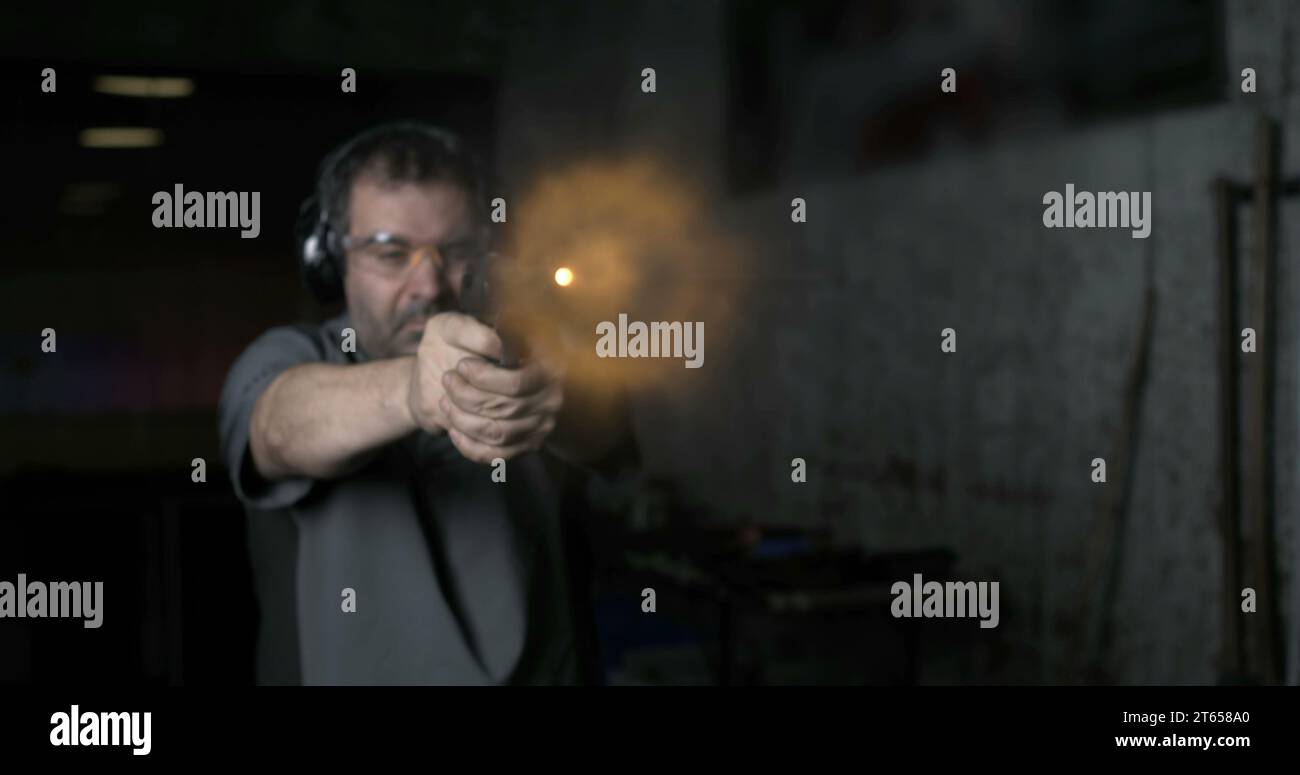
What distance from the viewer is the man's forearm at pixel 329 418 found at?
116 centimetres

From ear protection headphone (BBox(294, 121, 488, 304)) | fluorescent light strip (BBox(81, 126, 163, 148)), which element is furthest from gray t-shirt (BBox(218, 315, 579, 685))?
fluorescent light strip (BBox(81, 126, 163, 148))

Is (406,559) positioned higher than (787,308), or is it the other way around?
(787,308)

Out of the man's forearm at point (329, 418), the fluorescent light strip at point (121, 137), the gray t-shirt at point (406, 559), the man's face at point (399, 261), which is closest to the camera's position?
the man's forearm at point (329, 418)

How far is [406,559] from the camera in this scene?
127cm

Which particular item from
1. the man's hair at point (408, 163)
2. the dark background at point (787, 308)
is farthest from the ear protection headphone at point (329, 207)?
the dark background at point (787, 308)

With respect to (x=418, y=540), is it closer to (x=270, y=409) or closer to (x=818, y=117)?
(x=270, y=409)

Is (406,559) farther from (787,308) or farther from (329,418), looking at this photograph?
(787,308)

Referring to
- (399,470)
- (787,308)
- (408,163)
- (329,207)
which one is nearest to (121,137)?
(787,308)

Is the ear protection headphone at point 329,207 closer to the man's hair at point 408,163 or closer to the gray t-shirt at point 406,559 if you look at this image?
the man's hair at point 408,163

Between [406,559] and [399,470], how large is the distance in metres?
0.11

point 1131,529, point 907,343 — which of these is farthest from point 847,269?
point 1131,529

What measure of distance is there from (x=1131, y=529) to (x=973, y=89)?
1342 mm

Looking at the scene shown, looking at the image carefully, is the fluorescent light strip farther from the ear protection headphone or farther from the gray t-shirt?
the gray t-shirt

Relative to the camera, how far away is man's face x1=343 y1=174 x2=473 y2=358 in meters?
1.37
